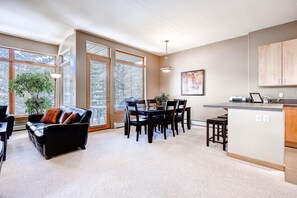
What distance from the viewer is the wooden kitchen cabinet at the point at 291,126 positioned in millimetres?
3283

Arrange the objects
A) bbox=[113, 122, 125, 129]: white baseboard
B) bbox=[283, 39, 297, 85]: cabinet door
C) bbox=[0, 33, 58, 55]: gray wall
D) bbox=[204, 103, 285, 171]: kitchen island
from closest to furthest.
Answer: bbox=[204, 103, 285, 171]: kitchen island < bbox=[283, 39, 297, 85]: cabinet door < bbox=[0, 33, 58, 55]: gray wall < bbox=[113, 122, 125, 129]: white baseboard

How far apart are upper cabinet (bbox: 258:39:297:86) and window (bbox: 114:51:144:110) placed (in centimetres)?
406

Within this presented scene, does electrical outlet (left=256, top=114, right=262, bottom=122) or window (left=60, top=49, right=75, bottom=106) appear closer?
electrical outlet (left=256, top=114, right=262, bottom=122)

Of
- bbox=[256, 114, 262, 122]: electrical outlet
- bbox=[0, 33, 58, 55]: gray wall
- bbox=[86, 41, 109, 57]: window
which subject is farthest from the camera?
bbox=[86, 41, 109, 57]: window

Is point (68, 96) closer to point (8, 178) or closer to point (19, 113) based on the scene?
point (19, 113)

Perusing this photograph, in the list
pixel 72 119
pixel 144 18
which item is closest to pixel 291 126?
pixel 144 18

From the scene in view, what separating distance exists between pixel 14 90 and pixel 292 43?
7299 mm

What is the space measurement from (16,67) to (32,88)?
112 centimetres

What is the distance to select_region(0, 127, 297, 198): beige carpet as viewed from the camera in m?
1.80

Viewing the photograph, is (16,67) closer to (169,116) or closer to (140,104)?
(140,104)

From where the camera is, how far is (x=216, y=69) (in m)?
5.27

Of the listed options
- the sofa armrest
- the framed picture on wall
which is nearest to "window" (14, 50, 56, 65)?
the sofa armrest

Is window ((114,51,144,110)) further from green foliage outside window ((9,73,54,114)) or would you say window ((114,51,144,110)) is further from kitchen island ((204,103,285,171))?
kitchen island ((204,103,285,171))

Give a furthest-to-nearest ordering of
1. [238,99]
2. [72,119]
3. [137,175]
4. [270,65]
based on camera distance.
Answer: [238,99]
[270,65]
[72,119]
[137,175]
